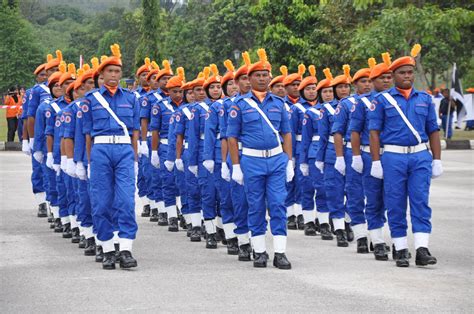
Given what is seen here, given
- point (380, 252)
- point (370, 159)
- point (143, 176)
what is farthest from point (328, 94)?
point (143, 176)

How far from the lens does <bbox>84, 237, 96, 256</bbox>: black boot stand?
512 inches

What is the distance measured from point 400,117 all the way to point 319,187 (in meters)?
3.15

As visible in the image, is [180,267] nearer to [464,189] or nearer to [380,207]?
[380,207]

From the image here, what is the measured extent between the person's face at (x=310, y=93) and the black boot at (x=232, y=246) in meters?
2.96

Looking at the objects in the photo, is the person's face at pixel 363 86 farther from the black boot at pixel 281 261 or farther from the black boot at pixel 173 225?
the black boot at pixel 173 225

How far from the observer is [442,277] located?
11055mm

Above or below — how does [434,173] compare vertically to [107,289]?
above

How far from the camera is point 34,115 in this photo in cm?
1702

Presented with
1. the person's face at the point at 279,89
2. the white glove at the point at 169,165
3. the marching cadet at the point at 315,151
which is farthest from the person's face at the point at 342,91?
the white glove at the point at 169,165

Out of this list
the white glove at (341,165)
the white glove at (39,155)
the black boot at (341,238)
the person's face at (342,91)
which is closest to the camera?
the white glove at (341,165)

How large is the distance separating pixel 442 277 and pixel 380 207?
1.62 metres

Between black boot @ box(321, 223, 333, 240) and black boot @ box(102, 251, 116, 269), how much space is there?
3421mm

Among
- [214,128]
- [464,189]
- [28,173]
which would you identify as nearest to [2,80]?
[28,173]

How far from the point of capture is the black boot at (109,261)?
1180cm
